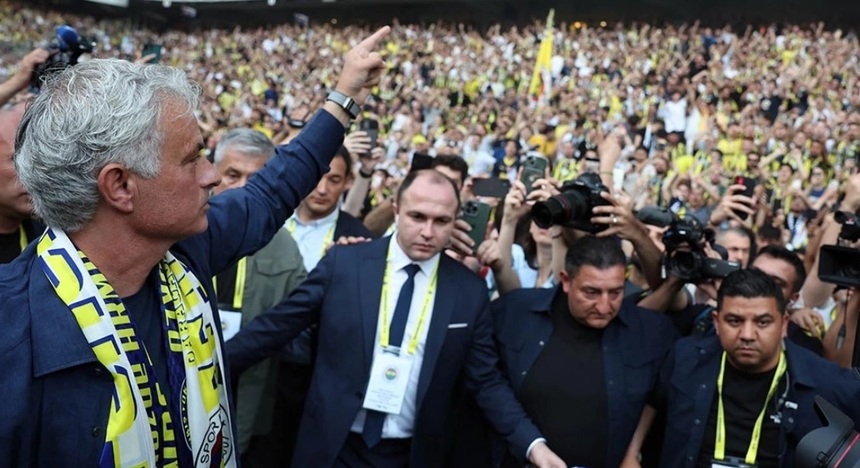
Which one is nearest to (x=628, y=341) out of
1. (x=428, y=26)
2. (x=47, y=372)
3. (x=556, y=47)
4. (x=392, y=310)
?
(x=392, y=310)

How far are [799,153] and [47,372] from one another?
10.6 m

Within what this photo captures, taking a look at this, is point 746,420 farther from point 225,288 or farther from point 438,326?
point 225,288

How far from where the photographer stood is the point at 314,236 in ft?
13.0

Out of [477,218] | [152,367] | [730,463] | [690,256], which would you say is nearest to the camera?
[152,367]

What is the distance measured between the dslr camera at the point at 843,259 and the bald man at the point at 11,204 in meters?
2.49

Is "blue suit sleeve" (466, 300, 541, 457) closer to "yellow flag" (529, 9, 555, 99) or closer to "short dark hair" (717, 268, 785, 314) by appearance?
"short dark hair" (717, 268, 785, 314)

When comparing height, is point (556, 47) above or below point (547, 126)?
above

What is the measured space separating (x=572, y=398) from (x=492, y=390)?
29 centimetres

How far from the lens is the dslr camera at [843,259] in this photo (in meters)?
2.64

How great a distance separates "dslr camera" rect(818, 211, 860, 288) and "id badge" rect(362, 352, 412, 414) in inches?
57.2

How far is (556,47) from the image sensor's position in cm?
1895

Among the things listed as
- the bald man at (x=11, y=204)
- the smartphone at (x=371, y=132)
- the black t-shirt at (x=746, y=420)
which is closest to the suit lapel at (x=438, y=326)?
the black t-shirt at (x=746, y=420)

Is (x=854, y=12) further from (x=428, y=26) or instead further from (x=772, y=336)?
(x=772, y=336)

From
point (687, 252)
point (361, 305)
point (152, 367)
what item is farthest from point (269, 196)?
point (687, 252)
